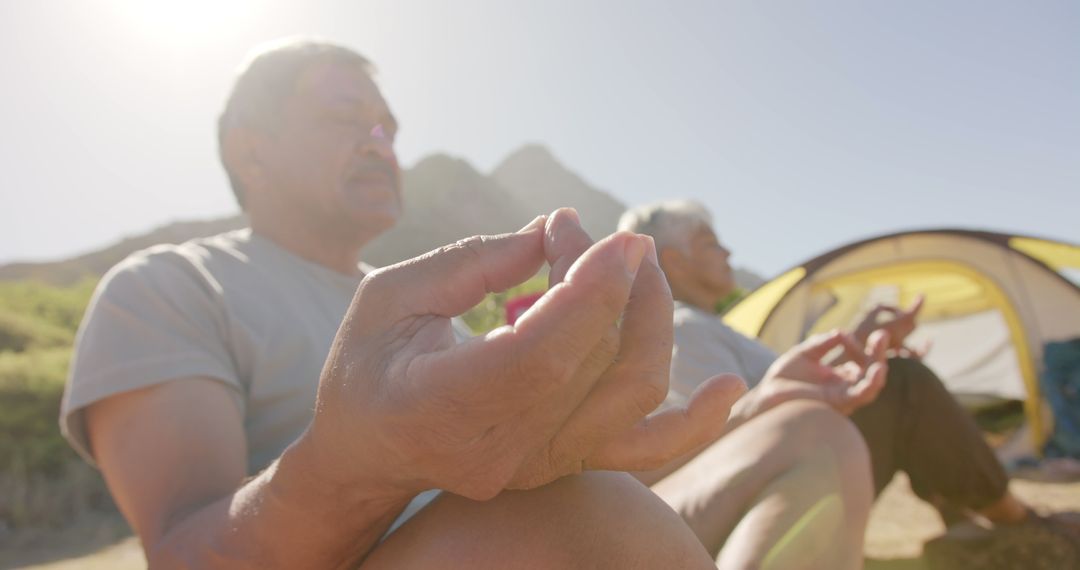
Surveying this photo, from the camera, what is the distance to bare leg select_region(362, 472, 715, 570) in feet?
2.02

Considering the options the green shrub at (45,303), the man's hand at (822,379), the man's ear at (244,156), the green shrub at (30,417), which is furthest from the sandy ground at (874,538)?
the green shrub at (45,303)

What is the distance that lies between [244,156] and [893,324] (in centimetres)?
195

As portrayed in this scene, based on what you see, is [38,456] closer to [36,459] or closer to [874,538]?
[36,459]

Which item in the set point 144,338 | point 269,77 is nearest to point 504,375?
point 144,338

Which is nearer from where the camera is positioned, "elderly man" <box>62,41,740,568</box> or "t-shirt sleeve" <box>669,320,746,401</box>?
"elderly man" <box>62,41,740,568</box>

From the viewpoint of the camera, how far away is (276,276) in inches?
49.7

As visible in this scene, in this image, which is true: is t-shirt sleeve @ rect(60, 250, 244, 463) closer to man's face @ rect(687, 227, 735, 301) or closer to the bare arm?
the bare arm

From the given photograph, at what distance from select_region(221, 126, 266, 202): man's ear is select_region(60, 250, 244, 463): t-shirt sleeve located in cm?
38

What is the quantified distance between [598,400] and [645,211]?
218 cm

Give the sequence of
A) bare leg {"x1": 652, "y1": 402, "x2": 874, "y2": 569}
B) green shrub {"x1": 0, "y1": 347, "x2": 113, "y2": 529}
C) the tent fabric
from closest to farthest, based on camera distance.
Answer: bare leg {"x1": 652, "y1": 402, "x2": 874, "y2": 569}, green shrub {"x1": 0, "y1": 347, "x2": 113, "y2": 529}, the tent fabric

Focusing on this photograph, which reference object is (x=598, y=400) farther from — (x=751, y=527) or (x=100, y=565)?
(x=100, y=565)

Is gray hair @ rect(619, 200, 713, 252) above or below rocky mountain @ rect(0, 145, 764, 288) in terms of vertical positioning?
above

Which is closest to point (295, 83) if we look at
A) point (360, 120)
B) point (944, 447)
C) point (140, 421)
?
point (360, 120)

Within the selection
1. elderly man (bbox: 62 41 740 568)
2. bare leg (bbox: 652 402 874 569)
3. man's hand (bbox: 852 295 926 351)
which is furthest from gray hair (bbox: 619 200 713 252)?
elderly man (bbox: 62 41 740 568)
